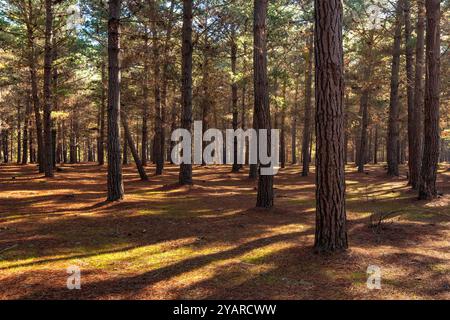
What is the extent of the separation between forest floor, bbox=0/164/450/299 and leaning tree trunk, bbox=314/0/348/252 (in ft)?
3.51

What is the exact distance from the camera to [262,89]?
11.2m

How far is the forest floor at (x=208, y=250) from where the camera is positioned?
542 cm

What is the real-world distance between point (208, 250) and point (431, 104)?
1013cm

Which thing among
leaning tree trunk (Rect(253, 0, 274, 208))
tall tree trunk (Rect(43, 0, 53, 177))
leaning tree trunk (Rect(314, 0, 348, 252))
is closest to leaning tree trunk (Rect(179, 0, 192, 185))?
leaning tree trunk (Rect(253, 0, 274, 208))

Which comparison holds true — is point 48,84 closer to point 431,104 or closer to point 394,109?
point 431,104

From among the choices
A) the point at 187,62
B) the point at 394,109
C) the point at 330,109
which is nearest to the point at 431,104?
the point at 330,109

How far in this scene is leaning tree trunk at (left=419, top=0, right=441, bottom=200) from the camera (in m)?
13.1

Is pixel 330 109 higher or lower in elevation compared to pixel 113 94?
lower

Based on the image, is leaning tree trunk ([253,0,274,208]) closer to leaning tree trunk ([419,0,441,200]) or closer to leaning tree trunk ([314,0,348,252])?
leaning tree trunk ([314,0,348,252])

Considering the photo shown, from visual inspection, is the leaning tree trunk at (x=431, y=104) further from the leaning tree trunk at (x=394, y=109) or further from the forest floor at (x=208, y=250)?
the leaning tree trunk at (x=394, y=109)

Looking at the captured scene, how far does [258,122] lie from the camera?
36.4 ft

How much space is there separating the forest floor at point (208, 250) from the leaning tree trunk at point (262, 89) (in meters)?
0.58

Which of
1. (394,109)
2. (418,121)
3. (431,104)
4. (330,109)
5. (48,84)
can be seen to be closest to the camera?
(330,109)
